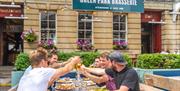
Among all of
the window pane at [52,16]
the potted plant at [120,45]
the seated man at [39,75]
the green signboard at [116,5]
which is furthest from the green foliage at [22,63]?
the potted plant at [120,45]

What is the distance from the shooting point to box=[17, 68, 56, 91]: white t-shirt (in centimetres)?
521

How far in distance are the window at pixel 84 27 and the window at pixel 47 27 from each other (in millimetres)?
1494

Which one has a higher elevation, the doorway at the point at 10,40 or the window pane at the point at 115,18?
the window pane at the point at 115,18

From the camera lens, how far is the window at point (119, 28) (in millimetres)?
24906

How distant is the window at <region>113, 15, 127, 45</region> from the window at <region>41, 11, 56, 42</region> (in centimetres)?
362

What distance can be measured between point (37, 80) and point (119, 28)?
65.5ft

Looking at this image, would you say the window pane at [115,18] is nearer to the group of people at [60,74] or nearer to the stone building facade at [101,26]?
the stone building facade at [101,26]

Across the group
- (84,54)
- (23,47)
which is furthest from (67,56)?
(23,47)

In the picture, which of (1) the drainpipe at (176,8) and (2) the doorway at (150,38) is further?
(2) the doorway at (150,38)

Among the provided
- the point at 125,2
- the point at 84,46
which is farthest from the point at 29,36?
the point at 125,2

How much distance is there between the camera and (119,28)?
82.0 feet

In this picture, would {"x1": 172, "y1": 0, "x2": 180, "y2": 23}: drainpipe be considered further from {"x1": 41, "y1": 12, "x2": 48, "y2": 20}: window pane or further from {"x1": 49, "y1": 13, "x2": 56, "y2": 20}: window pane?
{"x1": 41, "y1": 12, "x2": 48, "y2": 20}: window pane

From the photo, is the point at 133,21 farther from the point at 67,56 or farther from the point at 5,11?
the point at 67,56

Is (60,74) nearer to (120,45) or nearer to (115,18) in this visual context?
(120,45)
